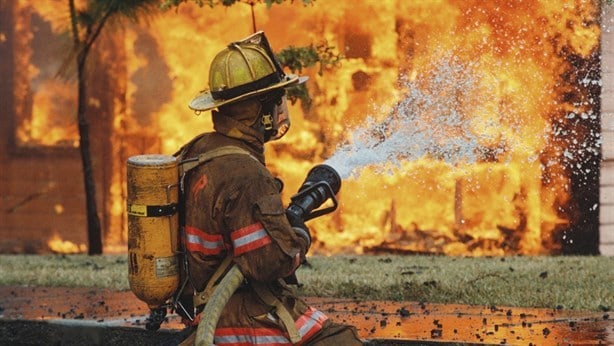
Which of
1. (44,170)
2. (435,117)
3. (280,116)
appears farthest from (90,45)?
(280,116)

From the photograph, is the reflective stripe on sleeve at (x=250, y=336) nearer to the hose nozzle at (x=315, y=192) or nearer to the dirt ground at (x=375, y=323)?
the hose nozzle at (x=315, y=192)

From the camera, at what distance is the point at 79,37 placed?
44.9ft

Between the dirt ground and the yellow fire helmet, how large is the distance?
1.50 metres

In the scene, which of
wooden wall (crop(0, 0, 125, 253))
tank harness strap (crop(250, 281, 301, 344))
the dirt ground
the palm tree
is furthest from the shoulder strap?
wooden wall (crop(0, 0, 125, 253))

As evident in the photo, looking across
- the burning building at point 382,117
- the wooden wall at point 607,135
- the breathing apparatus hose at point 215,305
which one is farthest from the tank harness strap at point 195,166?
the wooden wall at point 607,135

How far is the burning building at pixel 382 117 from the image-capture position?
1249 centimetres

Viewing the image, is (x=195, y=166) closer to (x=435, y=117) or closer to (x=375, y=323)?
(x=375, y=323)

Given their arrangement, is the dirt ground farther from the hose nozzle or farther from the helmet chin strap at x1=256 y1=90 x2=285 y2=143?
the helmet chin strap at x1=256 y1=90 x2=285 y2=143

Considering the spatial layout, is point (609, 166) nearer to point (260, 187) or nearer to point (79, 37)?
point (79, 37)

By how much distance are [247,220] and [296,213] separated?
0.86 feet

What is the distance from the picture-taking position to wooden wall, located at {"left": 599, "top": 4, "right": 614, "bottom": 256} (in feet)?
40.2

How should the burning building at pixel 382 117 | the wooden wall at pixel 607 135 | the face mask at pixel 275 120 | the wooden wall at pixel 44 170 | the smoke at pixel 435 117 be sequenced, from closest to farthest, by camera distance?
the face mask at pixel 275 120 → the smoke at pixel 435 117 → the wooden wall at pixel 607 135 → the burning building at pixel 382 117 → the wooden wall at pixel 44 170

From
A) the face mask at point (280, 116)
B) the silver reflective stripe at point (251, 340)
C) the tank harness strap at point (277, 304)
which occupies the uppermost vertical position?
the face mask at point (280, 116)

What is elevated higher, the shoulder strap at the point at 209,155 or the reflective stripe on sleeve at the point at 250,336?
the shoulder strap at the point at 209,155
